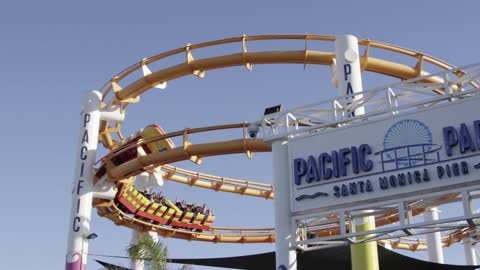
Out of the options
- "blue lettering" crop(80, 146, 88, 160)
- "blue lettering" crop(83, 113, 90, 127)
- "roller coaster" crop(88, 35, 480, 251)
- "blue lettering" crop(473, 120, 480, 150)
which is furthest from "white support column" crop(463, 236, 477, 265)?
"blue lettering" crop(83, 113, 90, 127)

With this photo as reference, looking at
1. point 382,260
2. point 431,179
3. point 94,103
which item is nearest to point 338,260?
point 382,260

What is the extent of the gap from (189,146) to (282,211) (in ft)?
22.8

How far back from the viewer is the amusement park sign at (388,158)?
13.4 meters

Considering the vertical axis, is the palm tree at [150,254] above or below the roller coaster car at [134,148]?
below

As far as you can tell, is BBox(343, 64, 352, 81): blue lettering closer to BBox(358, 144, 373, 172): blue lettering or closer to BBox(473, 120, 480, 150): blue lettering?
BBox(358, 144, 373, 172): blue lettering

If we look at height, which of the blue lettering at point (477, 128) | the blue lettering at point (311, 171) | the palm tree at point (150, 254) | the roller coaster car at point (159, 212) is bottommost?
the palm tree at point (150, 254)

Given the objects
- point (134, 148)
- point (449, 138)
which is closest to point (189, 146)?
point (134, 148)

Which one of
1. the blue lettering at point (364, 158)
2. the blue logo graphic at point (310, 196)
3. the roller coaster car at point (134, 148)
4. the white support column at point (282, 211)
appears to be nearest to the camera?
the blue lettering at point (364, 158)

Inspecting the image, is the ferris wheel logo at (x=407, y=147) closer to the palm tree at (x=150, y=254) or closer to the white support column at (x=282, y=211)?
the white support column at (x=282, y=211)

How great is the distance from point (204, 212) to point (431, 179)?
17.4 meters

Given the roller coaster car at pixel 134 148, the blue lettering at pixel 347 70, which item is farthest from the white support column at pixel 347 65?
the roller coaster car at pixel 134 148

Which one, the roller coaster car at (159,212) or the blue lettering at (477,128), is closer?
the blue lettering at (477,128)

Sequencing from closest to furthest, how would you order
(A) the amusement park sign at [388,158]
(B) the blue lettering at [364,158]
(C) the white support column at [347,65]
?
(A) the amusement park sign at [388,158], (B) the blue lettering at [364,158], (C) the white support column at [347,65]

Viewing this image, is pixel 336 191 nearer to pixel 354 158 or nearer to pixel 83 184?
pixel 354 158
